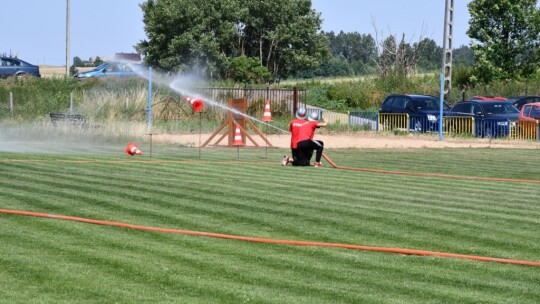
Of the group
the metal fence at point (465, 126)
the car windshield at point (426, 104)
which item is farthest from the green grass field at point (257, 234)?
the car windshield at point (426, 104)

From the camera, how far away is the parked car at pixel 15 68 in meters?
61.1

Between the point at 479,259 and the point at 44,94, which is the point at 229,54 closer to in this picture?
the point at 44,94

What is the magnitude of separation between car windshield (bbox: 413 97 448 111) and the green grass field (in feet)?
65.8

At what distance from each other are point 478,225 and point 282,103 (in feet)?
116

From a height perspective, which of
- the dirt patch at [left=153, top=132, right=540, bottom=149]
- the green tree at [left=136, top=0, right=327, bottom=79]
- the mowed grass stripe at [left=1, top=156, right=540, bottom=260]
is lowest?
the mowed grass stripe at [left=1, top=156, right=540, bottom=260]

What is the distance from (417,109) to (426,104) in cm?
72

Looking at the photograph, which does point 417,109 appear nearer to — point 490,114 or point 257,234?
point 490,114

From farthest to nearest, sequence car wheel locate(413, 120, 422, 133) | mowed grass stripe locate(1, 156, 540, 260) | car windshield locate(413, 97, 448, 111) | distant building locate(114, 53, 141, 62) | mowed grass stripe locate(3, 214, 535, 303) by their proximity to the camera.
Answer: distant building locate(114, 53, 141, 62)
car windshield locate(413, 97, 448, 111)
car wheel locate(413, 120, 422, 133)
mowed grass stripe locate(1, 156, 540, 260)
mowed grass stripe locate(3, 214, 535, 303)

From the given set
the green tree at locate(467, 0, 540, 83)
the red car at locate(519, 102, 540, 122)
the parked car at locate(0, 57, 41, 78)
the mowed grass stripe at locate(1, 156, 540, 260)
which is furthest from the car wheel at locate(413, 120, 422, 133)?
the mowed grass stripe at locate(1, 156, 540, 260)

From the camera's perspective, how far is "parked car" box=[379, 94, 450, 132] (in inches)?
1724

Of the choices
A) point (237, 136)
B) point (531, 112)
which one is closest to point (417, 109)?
point (531, 112)

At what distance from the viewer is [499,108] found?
43250mm

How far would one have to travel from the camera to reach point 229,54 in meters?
75.4

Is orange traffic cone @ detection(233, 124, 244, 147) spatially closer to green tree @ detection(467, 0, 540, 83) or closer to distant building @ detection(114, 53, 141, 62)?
green tree @ detection(467, 0, 540, 83)
